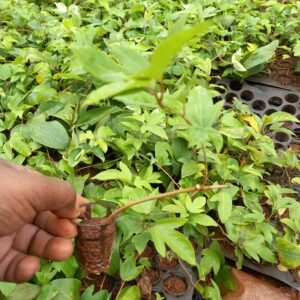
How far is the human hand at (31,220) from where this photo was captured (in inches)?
32.0

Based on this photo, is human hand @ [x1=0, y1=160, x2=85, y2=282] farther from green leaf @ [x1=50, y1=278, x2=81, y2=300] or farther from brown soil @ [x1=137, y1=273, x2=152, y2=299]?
brown soil @ [x1=137, y1=273, x2=152, y2=299]

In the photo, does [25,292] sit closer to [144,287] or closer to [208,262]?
[144,287]

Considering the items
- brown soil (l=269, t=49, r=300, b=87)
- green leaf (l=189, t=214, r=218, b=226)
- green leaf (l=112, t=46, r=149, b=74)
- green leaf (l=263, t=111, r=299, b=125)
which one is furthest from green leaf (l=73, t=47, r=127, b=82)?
brown soil (l=269, t=49, r=300, b=87)

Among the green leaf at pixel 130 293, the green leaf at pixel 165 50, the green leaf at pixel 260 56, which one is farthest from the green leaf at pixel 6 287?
the green leaf at pixel 260 56

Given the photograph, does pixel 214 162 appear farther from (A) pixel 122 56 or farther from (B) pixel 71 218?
(A) pixel 122 56

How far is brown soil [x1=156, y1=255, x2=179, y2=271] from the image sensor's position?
47.2 inches

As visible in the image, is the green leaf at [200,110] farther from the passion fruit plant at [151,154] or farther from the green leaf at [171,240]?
the green leaf at [171,240]

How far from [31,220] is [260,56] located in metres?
1.28

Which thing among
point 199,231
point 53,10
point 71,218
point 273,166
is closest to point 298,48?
point 273,166

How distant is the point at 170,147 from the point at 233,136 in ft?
0.70

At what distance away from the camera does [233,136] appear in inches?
52.7

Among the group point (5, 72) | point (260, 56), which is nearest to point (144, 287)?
point (5, 72)

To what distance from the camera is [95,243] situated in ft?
2.96

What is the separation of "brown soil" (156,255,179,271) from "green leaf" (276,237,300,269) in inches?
12.2
